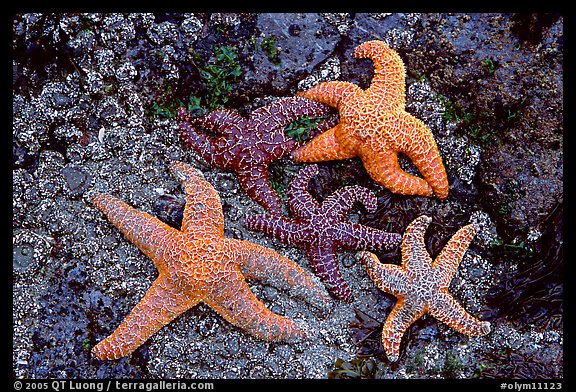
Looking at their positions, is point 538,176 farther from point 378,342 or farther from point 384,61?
point 378,342

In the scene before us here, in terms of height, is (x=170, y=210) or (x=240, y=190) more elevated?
(x=240, y=190)

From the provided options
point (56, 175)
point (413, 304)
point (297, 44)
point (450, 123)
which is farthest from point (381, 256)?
point (56, 175)

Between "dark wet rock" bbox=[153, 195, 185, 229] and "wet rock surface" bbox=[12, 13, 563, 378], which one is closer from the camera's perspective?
"wet rock surface" bbox=[12, 13, 563, 378]

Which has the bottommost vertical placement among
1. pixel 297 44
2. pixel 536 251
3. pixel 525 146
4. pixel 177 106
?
pixel 536 251

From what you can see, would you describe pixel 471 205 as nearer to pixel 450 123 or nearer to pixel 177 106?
pixel 450 123

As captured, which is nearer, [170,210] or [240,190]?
[170,210]

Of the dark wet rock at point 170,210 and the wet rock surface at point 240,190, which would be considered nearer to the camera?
the wet rock surface at point 240,190

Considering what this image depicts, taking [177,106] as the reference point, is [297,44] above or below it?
above
